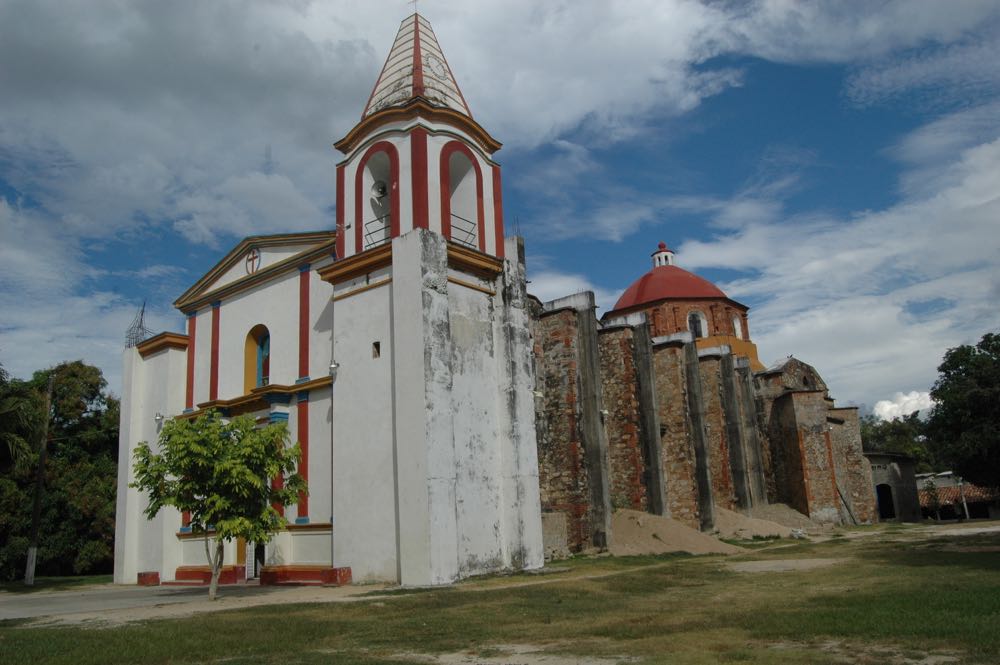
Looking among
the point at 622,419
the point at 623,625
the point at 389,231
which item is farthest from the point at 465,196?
the point at 623,625

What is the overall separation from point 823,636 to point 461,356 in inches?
437

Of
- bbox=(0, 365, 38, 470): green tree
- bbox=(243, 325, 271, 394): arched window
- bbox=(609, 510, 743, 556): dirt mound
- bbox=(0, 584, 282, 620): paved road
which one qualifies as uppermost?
bbox=(243, 325, 271, 394): arched window

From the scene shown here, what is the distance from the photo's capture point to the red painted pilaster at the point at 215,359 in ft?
76.1

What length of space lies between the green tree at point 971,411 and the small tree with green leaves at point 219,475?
14.7 meters

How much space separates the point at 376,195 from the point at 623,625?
45.3ft

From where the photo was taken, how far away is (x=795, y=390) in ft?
117

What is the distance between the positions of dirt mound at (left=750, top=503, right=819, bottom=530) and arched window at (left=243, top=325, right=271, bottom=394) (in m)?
20.4

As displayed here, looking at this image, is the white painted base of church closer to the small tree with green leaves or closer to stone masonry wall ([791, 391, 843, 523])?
the small tree with green leaves

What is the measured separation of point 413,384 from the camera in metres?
16.6

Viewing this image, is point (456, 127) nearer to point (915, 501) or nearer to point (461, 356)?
point (461, 356)

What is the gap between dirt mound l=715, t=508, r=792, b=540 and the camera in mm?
28438

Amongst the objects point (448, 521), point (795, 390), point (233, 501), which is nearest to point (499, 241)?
point (448, 521)

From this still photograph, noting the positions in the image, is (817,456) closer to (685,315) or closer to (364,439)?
(685,315)

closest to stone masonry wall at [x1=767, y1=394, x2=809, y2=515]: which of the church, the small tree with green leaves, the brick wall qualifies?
the brick wall
